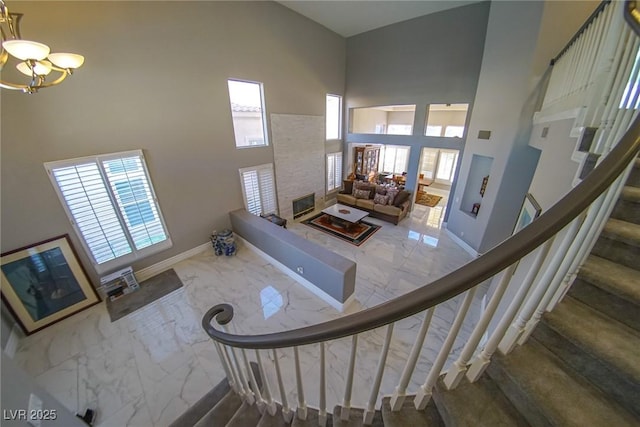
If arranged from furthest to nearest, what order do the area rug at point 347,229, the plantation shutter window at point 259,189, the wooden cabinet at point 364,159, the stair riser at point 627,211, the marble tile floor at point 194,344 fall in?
the wooden cabinet at point 364,159
the area rug at point 347,229
the plantation shutter window at point 259,189
the marble tile floor at point 194,344
the stair riser at point 627,211

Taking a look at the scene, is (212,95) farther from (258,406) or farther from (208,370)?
(258,406)

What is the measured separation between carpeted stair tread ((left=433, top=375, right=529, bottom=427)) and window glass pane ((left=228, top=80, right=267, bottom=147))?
5.07 metres

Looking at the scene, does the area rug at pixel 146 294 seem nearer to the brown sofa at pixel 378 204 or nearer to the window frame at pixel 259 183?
the window frame at pixel 259 183

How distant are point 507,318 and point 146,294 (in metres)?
4.65

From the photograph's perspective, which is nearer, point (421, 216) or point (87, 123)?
point (87, 123)

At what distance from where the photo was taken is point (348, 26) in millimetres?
5863

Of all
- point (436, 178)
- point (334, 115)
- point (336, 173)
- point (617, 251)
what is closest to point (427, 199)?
point (436, 178)

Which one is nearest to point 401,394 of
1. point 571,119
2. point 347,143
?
point 571,119

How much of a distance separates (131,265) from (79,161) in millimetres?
1822

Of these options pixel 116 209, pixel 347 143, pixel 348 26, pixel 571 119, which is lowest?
pixel 116 209

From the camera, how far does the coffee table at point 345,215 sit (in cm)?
568

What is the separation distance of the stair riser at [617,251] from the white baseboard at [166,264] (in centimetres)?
538

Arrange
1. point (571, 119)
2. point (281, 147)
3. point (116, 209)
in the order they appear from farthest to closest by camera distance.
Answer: point (281, 147)
point (116, 209)
point (571, 119)


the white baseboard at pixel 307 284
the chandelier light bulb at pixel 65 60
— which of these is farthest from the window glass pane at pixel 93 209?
the white baseboard at pixel 307 284
